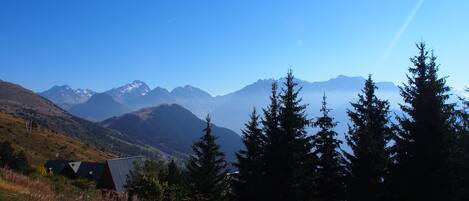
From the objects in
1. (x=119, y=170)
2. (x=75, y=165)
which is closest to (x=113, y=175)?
(x=119, y=170)

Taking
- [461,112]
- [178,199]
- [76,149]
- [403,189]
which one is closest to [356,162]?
[403,189]

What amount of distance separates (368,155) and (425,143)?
11.9 ft

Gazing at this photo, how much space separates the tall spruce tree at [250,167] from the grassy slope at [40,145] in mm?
94289

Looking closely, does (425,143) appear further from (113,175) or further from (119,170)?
(119,170)

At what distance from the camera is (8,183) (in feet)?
45.0

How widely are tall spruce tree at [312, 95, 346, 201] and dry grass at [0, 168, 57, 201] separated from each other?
1803cm

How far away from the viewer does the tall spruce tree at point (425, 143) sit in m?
20.6

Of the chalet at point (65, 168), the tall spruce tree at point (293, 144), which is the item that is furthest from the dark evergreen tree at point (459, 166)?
the chalet at point (65, 168)

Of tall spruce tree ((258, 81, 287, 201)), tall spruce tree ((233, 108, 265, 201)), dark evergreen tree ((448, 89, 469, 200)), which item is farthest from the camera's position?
tall spruce tree ((233, 108, 265, 201))

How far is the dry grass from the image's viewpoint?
11.6 metres

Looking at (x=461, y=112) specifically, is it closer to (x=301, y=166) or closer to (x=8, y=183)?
(x=301, y=166)

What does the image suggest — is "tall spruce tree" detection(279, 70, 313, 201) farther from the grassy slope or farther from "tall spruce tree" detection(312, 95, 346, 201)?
the grassy slope

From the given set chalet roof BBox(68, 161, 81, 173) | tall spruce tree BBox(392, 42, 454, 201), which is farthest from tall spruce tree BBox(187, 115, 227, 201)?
chalet roof BBox(68, 161, 81, 173)

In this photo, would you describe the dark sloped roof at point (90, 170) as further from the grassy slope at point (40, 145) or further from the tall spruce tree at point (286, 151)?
the tall spruce tree at point (286, 151)
